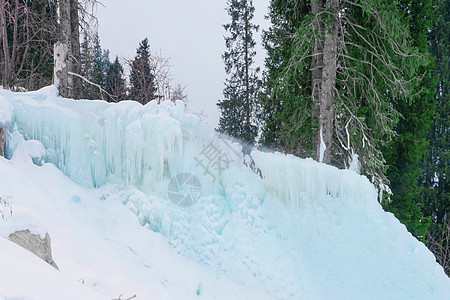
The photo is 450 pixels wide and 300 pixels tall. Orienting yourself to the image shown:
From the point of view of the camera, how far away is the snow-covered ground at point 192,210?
15.1ft

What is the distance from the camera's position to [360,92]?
959 cm

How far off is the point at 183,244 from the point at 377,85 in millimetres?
7153

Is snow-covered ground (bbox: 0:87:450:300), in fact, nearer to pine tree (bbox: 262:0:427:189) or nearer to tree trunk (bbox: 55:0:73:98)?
tree trunk (bbox: 55:0:73:98)

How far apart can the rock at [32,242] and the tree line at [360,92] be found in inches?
256

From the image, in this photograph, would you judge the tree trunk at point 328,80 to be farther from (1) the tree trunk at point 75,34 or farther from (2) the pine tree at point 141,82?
(2) the pine tree at point 141,82

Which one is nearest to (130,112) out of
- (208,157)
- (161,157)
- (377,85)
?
(161,157)

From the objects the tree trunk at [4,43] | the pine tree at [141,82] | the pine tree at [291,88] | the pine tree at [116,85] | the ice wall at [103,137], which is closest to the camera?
the ice wall at [103,137]

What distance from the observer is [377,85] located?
930 centimetres

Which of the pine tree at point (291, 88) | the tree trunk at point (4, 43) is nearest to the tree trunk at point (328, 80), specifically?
the pine tree at point (291, 88)

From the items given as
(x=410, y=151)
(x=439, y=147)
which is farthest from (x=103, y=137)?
(x=439, y=147)

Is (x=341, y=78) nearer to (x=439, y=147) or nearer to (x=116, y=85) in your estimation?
(x=439, y=147)

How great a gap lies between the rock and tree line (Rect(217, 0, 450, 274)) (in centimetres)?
649

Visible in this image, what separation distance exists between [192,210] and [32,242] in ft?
9.50

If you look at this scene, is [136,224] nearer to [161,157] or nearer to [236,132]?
[161,157]
